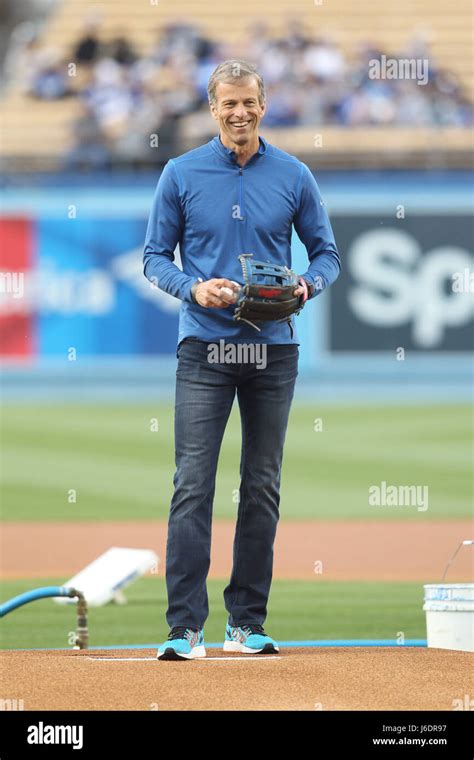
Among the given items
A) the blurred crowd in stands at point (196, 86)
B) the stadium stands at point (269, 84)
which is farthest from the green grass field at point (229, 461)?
the blurred crowd in stands at point (196, 86)

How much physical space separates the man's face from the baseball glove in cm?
48

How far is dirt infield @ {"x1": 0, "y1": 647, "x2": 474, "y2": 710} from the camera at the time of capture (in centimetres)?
476

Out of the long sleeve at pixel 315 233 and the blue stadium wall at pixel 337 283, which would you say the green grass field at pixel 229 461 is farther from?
the long sleeve at pixel 315 233

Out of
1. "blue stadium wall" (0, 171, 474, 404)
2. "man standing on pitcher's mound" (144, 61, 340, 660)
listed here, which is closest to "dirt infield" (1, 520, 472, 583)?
"man standing on pitcher's mound" (144, 61, 340, 660)

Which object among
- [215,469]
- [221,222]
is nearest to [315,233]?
[221,222]

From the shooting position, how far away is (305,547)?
Result: 1252 centimetres

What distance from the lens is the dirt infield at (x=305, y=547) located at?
11367mm

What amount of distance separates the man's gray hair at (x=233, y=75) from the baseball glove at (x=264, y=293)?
24.9 inches

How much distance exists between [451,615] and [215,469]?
134 centimetres

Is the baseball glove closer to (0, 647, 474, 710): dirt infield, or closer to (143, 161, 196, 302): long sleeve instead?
(143, 161, 196, 302): long sleeve

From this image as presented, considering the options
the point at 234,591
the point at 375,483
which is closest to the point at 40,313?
the point at 375,483

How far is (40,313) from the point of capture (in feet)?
75.0
